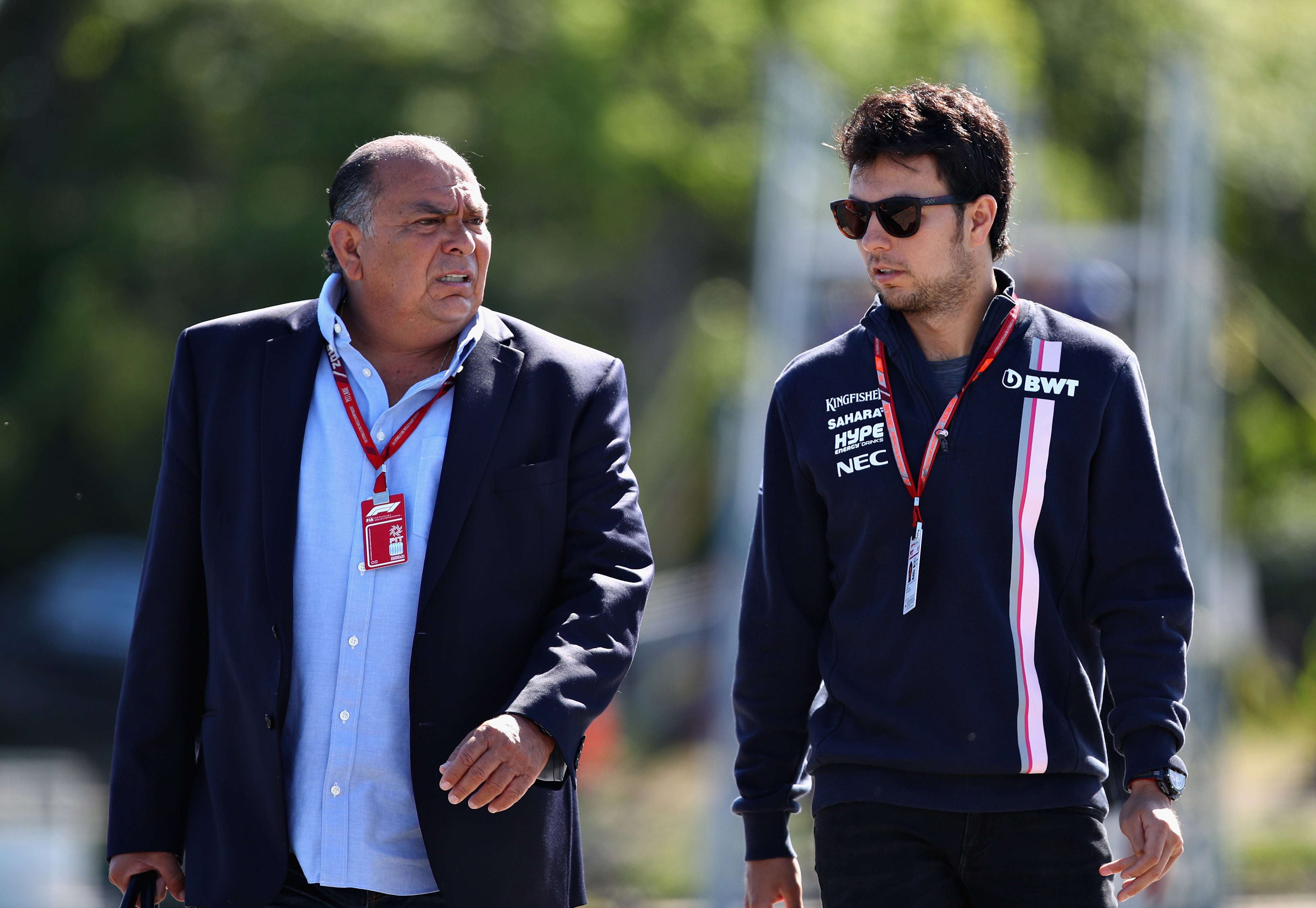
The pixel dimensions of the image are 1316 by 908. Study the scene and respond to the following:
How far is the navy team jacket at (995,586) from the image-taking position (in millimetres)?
2758

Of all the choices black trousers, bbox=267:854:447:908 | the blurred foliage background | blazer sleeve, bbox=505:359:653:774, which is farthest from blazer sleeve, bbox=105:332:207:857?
the blurred foliage background

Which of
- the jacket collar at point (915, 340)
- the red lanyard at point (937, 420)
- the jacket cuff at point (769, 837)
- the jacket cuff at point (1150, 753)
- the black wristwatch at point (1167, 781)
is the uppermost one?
the jacket collar at point (915, 340)

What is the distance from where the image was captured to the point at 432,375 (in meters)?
3.11

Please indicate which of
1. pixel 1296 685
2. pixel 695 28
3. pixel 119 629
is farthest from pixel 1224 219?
pixel 119 629

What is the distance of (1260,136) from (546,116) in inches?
358

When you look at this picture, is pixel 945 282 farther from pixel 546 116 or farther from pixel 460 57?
pixel 460 57

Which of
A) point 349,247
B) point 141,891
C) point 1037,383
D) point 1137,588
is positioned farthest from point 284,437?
point 1137,588

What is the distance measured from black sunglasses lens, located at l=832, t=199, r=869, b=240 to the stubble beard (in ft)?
0.38

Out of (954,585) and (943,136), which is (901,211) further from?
(954,585)

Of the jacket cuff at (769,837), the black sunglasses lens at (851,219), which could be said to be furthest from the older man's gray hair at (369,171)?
the jacket cuff at (769,837)

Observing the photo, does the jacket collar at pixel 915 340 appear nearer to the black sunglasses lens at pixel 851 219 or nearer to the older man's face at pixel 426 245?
the black sunglasses lens at pixel 851 219

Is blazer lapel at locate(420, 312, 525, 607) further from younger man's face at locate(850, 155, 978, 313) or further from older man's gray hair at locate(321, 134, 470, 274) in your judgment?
younger man's face at locate(850, 155, 978, 313)

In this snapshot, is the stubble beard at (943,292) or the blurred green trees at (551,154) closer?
the stubble beard at (943,292)

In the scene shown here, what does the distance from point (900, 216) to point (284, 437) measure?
123 cm
